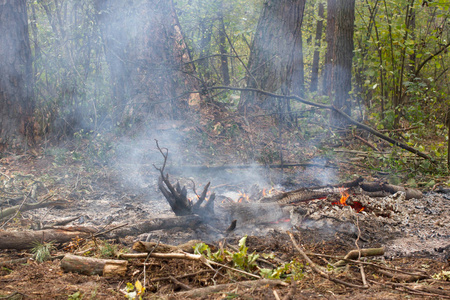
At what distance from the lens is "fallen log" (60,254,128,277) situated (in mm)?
2491

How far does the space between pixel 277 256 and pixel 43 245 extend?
6.82ft

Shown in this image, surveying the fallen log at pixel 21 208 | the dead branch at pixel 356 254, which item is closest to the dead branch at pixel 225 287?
the dead branch at pixel 356 254

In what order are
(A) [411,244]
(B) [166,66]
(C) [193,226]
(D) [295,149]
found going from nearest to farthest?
1. (A) [411,244]
2. (C) [193,226]
3. (B) [166,66]
4. (D) [295,149]

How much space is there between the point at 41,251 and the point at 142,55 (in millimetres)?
5028

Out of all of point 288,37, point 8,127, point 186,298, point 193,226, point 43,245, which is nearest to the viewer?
point 186,298

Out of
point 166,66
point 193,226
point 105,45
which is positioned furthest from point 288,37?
point 193,226

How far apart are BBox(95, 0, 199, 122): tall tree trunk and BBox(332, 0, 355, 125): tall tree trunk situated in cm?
429

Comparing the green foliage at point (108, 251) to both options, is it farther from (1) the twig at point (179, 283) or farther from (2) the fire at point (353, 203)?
(2) the fire at point (353, 203)

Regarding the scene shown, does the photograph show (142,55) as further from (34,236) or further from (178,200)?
(34,236)

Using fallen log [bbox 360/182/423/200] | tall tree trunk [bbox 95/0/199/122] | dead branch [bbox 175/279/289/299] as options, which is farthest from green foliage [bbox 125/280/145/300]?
tall tree trunk [bbox 95/0/199/122]

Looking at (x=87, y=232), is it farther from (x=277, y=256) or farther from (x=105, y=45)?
(x=105, y=45)

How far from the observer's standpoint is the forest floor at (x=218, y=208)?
7.49ft

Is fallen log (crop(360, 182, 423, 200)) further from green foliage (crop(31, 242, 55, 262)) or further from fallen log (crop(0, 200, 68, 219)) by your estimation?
fallen log (crop(0, 200, 68, 219))

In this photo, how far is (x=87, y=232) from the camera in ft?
10.7
